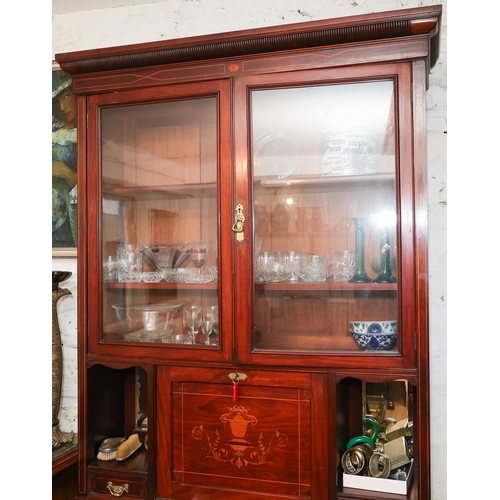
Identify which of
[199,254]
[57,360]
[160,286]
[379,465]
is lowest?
[379,465]

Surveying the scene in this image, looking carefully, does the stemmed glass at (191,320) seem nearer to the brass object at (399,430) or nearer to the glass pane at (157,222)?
the glass pane at (157,222)

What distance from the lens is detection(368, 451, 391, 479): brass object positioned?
4.59ft

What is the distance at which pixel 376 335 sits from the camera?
1363 millimetres

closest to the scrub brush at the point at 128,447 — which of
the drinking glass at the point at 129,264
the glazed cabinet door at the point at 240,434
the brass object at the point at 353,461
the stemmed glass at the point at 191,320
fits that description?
the glazed cabinet door at the point at 240,434

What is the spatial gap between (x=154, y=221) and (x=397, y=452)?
103 cm

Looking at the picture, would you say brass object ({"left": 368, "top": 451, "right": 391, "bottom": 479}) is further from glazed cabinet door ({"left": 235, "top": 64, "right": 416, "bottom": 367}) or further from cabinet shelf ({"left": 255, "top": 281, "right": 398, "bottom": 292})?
cabinet shelf ({"left": 255, "top": 281, "right": 398, "bottom": 292})

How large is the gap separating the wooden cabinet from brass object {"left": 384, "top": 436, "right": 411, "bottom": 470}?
0.19 ft

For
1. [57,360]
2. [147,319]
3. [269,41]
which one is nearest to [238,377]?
[147,319]

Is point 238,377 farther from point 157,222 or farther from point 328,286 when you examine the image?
point 157,222

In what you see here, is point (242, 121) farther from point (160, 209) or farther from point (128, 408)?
point (128, 408)

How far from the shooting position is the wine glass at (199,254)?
151 centimetres
